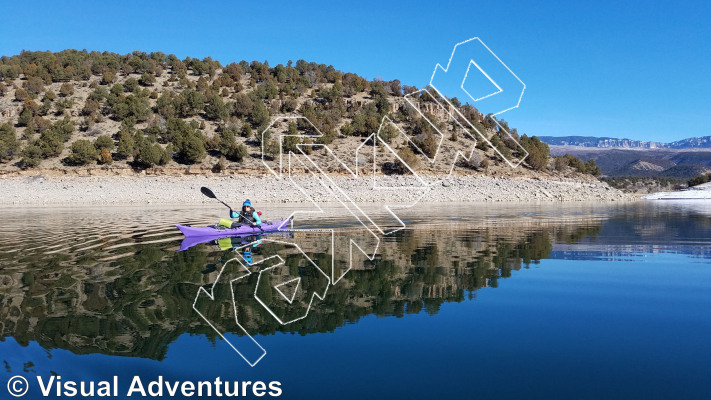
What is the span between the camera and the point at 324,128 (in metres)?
57.6

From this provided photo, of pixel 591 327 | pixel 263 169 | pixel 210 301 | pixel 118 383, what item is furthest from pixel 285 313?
pixel 263 169

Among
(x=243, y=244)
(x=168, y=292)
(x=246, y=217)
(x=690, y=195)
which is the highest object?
(x=690, y=195)

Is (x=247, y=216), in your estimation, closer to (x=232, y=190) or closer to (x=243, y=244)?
(x=243, y=244)

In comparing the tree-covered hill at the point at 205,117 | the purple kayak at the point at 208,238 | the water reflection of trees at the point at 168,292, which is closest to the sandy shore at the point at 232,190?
the tree-covered hill at the point at 205,117

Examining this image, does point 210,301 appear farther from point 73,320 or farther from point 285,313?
point 73,320

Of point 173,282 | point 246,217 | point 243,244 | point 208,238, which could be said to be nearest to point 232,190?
point 246,217

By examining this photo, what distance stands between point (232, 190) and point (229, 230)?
26.2 metres

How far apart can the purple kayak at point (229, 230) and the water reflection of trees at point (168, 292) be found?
68.1 inches

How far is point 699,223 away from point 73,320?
79.3 ft

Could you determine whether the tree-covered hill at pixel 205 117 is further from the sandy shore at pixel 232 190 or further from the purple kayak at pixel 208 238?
the purple kayak at pixel 208 238

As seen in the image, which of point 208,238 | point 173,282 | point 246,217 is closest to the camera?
point 173,282

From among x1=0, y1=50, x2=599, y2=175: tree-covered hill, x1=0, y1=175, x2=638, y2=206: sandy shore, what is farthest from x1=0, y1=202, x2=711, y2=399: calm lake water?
x1=0, y1=50, x2=599, y2=175: tree-covered hill

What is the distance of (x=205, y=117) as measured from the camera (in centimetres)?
5981

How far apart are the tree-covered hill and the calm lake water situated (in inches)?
1457
